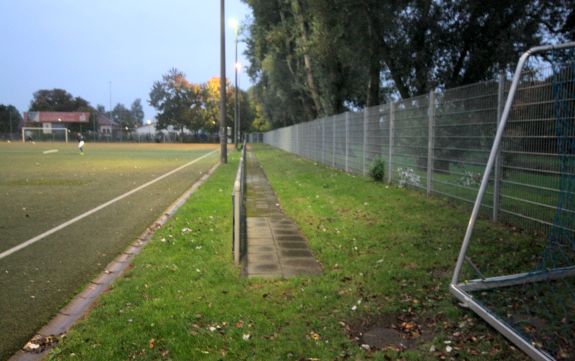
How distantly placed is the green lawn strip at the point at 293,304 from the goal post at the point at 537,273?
21 cm

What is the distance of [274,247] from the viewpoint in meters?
6.96

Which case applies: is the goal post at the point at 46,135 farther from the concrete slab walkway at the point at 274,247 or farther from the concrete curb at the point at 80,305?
the concrete curb at the point at 80,305

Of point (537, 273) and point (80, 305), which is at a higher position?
point (537, 273)

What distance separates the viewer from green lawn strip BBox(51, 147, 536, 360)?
383cm

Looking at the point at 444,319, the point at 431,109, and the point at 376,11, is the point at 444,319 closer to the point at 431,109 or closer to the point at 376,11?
the point at 431,109

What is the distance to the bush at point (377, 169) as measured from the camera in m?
14.3

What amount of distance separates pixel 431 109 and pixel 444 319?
7255 mm

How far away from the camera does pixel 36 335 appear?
164 inches

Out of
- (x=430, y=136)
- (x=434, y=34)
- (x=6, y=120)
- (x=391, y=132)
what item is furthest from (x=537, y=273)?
(x=6, y=120)

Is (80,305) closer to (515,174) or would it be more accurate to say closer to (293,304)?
(293,304)

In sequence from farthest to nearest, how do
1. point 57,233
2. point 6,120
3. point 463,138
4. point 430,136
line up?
point 6,120
point 430,136
point 463,138
point 57,233

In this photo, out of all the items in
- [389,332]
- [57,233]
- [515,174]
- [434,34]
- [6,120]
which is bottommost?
[389,332]

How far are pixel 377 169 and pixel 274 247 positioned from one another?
7.98 m

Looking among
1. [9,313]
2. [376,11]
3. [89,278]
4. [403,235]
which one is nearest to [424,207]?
[403,235]
